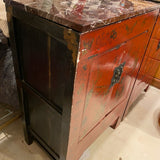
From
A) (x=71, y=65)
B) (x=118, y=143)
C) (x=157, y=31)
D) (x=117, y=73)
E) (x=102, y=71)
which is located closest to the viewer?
(x=71, y=65)

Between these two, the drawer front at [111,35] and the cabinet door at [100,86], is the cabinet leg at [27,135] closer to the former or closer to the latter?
the cabinet door at [100,86]

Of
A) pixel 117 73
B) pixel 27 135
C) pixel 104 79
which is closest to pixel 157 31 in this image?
pixel 117 73

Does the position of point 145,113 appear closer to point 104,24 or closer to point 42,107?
point 42,107

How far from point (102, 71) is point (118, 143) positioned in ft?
2.72

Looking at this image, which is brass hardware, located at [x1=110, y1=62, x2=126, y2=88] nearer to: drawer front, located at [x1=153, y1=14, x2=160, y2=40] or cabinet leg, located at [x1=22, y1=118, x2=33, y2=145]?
drawer front, located at [x1=153, y1=14, x2=160, y2=40]

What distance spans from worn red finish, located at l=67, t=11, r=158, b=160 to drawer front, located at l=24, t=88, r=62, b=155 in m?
0.12

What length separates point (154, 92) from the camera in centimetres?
199

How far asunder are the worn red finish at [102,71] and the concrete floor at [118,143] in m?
0.28

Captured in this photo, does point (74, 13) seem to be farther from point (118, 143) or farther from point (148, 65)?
point (118, 143)

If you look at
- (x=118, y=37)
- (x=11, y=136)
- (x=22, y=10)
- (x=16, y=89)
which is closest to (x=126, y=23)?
(x=118, y=37)

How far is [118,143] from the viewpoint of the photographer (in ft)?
4.42

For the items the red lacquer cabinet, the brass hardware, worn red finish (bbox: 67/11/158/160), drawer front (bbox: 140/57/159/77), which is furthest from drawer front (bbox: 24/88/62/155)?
drawer front (bbox: 140/57/159/77)

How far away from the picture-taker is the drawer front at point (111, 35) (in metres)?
0.56

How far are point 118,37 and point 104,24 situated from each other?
17 cm
